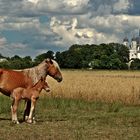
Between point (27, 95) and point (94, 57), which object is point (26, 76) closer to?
point (27, 95)

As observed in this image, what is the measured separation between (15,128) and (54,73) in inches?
85.8

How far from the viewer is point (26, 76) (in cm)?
1391

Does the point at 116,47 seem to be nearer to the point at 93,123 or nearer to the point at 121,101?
the point at 121,101

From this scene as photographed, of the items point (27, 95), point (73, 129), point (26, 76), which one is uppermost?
point (26, 76)

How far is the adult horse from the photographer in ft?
45.0

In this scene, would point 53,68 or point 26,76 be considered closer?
point 53,68

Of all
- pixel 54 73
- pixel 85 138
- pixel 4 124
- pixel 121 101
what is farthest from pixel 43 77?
pixel 121 101

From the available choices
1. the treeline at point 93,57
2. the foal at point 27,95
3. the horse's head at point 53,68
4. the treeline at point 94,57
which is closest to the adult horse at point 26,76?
the horse's head at point 53,68

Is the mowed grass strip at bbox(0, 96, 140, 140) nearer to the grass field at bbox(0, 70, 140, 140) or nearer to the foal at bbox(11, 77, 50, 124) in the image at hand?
the grass field at bbox(0, 70, 140, 140)

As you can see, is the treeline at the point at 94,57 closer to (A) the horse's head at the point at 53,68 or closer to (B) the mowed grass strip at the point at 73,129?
(B) the mowed grass strip at the point at 73,129

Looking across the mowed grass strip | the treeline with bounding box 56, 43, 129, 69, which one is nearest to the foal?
the mowed grass strip

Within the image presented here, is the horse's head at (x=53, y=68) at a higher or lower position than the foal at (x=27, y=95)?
higher

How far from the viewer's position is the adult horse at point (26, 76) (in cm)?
1373

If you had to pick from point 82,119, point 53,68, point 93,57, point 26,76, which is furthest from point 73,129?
point 93,57
